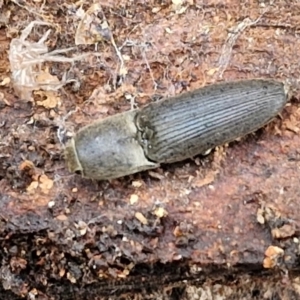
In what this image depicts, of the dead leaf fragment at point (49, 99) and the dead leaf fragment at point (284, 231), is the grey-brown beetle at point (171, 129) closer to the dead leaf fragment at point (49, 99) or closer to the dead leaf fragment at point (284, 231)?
the dead leaf fragment at point (49, 99)

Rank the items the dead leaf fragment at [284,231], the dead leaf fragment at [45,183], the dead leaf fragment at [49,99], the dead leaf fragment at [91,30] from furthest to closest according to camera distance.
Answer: the dead leaf fragment at [91,30] → the dead leaf fragment at [49,99] → the dead leaf fragment at [45,183] → the dead leaf fragment at [284,231]

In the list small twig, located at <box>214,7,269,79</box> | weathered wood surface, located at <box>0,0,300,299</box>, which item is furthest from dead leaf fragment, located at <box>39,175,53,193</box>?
small twig, located at <box>214,7,269,79</box>

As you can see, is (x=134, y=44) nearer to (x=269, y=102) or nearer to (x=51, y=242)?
(x=269, y=102)

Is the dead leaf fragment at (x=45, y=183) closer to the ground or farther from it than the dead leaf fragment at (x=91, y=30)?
closer to the ground

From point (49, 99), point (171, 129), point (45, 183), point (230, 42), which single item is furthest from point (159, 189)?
point (230, 42)

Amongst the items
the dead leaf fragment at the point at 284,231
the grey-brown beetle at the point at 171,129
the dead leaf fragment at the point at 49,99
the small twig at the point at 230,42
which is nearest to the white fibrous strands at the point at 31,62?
the dead leaf fragment at the point at 49,99

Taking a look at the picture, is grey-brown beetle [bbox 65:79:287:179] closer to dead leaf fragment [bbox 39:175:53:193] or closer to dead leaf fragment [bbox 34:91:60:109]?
dead leaf fragment [bbox 39:175:53:193]

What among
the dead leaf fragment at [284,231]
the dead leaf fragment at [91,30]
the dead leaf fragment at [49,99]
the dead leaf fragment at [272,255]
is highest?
the dead leaf fragment at [91,30]
